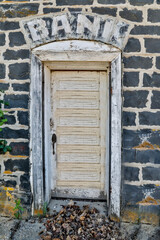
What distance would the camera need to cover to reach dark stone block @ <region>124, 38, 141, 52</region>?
318 centimetres

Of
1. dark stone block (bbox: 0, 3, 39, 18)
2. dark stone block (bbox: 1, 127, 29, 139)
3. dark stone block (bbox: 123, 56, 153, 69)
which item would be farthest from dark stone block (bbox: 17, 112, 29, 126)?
dark stone block (bbox: 123, 56, 153, 69)

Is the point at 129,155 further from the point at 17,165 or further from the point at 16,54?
the point at 16,54

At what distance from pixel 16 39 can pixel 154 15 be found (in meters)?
1.73

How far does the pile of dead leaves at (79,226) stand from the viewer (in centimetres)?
316

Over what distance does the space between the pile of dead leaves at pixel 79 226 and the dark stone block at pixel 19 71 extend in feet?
6.11

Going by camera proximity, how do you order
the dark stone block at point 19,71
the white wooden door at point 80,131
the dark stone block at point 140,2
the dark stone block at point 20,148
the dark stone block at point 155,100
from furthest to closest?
the white wooden door at point 80,131
the dark stone block at point 20,148
the dark stone block at point 19,71
the dark stone block at point 155,100
the dark stone block at point 140,2

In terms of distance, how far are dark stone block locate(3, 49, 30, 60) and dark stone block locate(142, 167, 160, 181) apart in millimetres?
2111

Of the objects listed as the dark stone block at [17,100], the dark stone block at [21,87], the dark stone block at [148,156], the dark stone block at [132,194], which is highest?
the dark stone block at [21,87]

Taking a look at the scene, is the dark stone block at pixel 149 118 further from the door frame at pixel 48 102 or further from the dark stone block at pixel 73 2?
the dark stone block at pixel 73 2

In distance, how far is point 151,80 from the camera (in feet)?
10.6

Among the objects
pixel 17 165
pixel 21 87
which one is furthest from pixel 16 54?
pixel 17 165

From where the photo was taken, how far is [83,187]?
3.79m

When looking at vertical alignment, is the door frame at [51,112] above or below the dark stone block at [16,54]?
below

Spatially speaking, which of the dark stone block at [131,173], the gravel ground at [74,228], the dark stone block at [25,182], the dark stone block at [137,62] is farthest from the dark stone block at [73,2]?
the gravel ground at [74,228]
